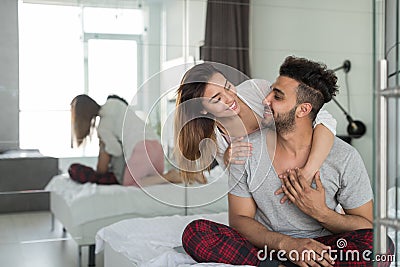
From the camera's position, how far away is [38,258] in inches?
124

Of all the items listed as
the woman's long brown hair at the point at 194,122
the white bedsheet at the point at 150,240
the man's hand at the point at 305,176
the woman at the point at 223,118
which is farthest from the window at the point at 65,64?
the man's hand at the point at 305,176

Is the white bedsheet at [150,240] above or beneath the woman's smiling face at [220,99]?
beneath

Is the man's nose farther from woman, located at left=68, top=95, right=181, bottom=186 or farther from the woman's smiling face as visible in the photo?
woman, located at left=68, top=95, right=181, bottom=186

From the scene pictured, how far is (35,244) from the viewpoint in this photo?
3.15 metres

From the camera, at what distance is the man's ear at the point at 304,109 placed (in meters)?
2.23

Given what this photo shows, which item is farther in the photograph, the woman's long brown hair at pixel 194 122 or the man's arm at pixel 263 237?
the woman's long brown hair at pixel 194 122

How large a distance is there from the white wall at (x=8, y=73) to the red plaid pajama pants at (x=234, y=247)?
134 cm

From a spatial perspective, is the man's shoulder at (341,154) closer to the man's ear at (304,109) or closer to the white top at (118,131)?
the man's ear at (304,109)

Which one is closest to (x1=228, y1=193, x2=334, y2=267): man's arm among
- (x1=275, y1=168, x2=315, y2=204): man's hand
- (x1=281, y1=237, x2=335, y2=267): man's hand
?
(x1=281, y1=237, x2=335, y2=267): man's hand

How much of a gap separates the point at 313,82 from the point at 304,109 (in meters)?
0.10

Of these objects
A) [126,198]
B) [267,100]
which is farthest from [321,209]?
[126,198]

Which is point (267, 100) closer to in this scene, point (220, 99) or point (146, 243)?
point (220, 99)

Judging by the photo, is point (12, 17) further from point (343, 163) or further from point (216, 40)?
point (343, 163)

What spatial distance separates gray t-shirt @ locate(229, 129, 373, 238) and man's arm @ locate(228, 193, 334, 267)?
0.04 metres
